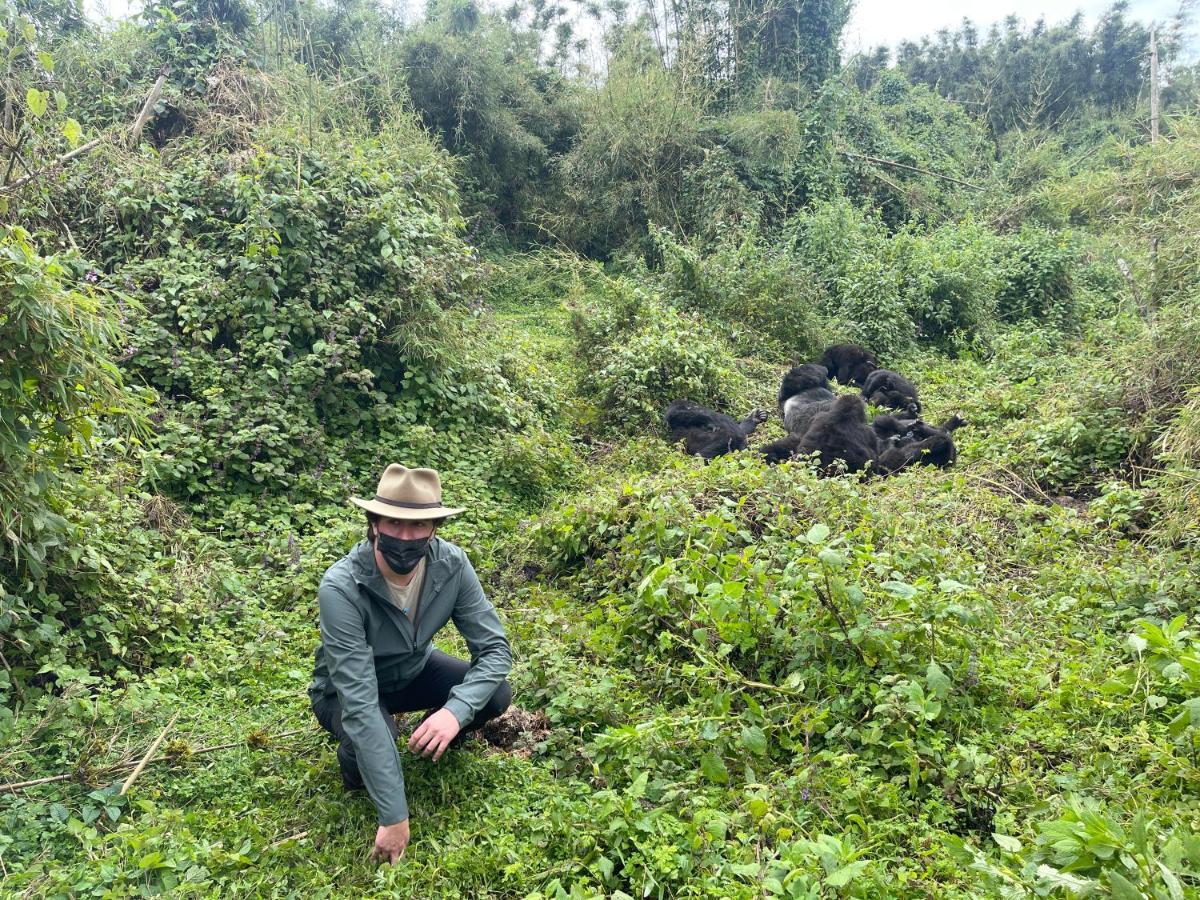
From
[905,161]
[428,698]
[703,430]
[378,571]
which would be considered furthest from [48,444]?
[905,161]

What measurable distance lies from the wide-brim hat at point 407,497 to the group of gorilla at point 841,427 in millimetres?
3054

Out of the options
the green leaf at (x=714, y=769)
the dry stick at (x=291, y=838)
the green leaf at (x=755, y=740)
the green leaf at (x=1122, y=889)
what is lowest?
the dry stick at (x=291, y=838)

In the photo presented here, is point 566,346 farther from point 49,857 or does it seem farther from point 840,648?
point 49,857

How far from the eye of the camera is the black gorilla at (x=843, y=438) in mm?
6078

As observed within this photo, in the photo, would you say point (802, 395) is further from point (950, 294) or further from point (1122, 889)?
point (1122, 889)

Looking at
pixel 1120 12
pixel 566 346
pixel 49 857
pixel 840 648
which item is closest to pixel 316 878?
pixel 49 857

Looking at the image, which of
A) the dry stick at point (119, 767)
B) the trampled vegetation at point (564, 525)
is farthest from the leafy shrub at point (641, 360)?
the dry stick at point (119, 767)

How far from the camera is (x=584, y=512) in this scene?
4.88 m

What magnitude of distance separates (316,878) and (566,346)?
781cm

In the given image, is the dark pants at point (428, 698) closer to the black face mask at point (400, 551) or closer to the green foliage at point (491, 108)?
the black face mask at point (400, 551)

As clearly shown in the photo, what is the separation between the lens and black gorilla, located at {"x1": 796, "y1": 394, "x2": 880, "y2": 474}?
608 cm

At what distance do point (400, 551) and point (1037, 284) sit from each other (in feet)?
37.0

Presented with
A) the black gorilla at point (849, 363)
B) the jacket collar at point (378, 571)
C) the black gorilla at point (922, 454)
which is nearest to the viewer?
the jacket collar at point (378, 571)

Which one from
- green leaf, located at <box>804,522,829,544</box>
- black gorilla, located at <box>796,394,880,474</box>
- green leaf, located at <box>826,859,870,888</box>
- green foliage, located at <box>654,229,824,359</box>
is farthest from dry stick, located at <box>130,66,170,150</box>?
green leaf, located at <box>826,859,870,888</box>
